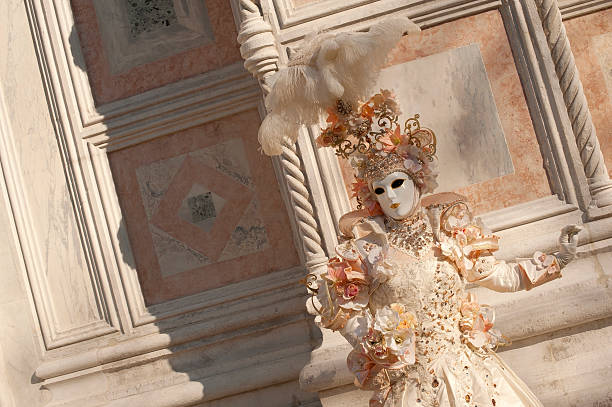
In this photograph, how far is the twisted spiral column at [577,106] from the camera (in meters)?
3.73

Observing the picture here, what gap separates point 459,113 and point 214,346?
1904 mm

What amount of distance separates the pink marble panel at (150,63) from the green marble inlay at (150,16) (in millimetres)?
204

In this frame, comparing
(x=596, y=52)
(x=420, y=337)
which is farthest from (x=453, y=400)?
(x=596, y=52)

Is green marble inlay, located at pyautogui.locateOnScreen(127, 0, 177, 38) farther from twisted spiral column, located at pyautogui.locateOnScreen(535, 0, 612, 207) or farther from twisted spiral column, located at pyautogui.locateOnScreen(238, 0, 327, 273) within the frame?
twisted spiral column, located at pyautogui.locateOnScreen(535, 0, 612, 207)

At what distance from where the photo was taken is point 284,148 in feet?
12.9

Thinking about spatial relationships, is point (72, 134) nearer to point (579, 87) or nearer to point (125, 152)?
point (125, 152)

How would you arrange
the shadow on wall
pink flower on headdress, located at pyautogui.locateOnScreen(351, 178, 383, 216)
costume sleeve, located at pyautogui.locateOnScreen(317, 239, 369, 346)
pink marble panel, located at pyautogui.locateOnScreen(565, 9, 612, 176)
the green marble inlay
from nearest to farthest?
costume sleeve, located at pyautogui.locateOnScreen(317, 239, 369, 346) → pink flower on headdress, located at pyautogui.locateOnScreen(351, 178, 383, 216) → pink marble panel, located at pyautogui.locateOnScreen(565, 9, 612, 176) → the shadow on wall → the green marble inlay

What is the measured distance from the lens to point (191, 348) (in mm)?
4391

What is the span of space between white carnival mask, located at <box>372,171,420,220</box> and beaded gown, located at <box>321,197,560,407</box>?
8 cm

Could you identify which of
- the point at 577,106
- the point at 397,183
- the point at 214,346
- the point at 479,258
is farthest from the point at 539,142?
the point at 214,346

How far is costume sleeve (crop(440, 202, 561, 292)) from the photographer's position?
2965mm

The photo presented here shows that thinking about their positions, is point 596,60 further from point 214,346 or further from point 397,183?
point 214,346

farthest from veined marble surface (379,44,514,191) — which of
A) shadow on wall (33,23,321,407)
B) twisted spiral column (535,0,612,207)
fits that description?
shadow on wall (33,23,321,407)

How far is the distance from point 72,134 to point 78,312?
1065 millimetres
